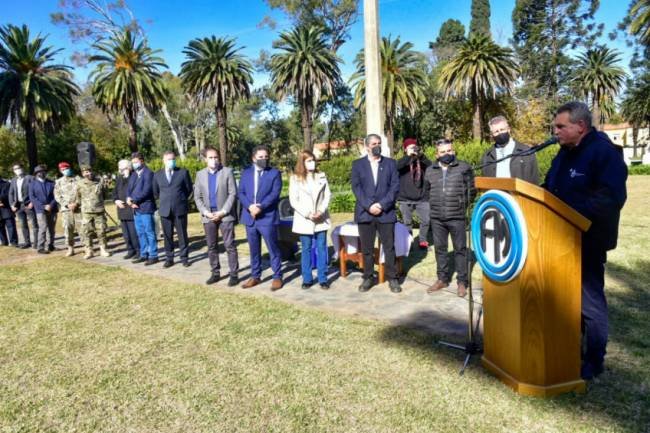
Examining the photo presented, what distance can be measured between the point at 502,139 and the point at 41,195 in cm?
885

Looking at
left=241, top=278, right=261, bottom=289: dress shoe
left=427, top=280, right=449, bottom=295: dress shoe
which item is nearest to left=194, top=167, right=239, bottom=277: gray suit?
left=241, top=278, right=261, bottom=289: dress shoe

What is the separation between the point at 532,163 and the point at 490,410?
9.54 ft

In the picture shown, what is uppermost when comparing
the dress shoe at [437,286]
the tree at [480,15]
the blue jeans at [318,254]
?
the tree at [480,15]

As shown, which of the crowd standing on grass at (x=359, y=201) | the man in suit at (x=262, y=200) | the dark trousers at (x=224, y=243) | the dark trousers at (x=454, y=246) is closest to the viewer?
the crowd standing on grass at (x=359, y=201)

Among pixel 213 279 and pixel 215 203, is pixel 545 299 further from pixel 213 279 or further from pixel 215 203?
pixel 215 203

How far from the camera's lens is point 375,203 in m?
5.46

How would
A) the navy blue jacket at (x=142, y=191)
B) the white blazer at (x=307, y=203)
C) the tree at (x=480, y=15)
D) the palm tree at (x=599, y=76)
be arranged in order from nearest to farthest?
the white blazer at (x=307, y=203)
the navy blue jacket at (x=142, y=191)
the palm tree at (x=599, y=76)
the tree at (x=480, y=15)

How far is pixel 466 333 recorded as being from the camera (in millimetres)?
4164

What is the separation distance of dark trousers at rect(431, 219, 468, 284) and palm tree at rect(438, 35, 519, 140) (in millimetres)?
22543

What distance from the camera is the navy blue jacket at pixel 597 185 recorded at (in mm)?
2852

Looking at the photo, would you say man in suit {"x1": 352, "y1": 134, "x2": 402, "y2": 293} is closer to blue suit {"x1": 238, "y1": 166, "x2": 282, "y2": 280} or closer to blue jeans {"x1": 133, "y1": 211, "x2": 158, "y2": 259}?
blue suit {"x1": 238, "y1": 166, "x2": 282, "y2": 280}

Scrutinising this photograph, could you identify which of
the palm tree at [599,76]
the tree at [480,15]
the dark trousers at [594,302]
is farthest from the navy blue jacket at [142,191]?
the tree at [480,15]

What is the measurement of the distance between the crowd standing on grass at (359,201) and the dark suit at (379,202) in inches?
0.5

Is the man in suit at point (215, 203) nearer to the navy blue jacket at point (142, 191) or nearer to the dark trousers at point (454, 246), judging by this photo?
the navy blue jacket at point (142, 191)
